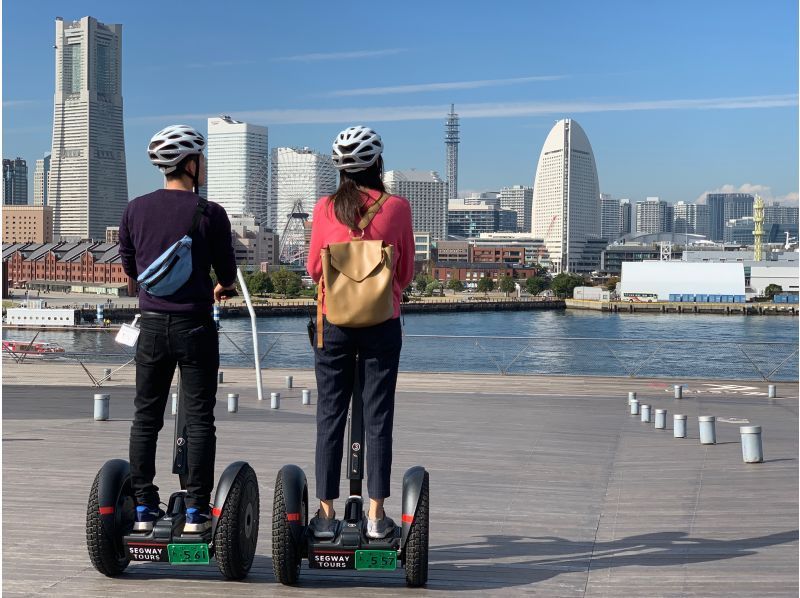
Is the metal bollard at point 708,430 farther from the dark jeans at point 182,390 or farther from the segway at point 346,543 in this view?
the dark jeans at point 182,390

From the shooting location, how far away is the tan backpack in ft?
14.8

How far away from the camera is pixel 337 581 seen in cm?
473

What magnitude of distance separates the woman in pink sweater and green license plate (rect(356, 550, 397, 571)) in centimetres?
8

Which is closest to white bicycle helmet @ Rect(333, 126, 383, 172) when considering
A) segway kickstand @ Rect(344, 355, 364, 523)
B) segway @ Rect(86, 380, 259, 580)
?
segway kickstand @ Rect(344, 355, 364, 523)

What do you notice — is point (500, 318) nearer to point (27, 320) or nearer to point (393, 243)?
point (27, 320)

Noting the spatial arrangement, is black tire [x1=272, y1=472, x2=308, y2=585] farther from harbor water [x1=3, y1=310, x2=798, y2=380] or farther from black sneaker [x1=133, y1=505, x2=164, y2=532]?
harbor water [x1=3, y1=310, x2=798, y2=380]

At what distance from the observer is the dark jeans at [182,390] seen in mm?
4648

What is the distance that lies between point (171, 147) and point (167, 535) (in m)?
1.63

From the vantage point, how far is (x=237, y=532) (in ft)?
15.2

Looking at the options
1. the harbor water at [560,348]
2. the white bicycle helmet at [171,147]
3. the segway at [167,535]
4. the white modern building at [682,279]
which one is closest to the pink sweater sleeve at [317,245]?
the white bicycle helmet at [171,147]

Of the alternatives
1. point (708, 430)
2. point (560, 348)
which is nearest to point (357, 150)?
point (708, 430)

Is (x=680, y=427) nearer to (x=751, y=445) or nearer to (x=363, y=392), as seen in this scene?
(x=751, y=445)

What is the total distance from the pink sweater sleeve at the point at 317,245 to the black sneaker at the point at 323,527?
3.29 feet

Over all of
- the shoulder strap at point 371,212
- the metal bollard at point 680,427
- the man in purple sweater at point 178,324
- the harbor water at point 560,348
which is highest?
the shoulder strap at point 371,212
